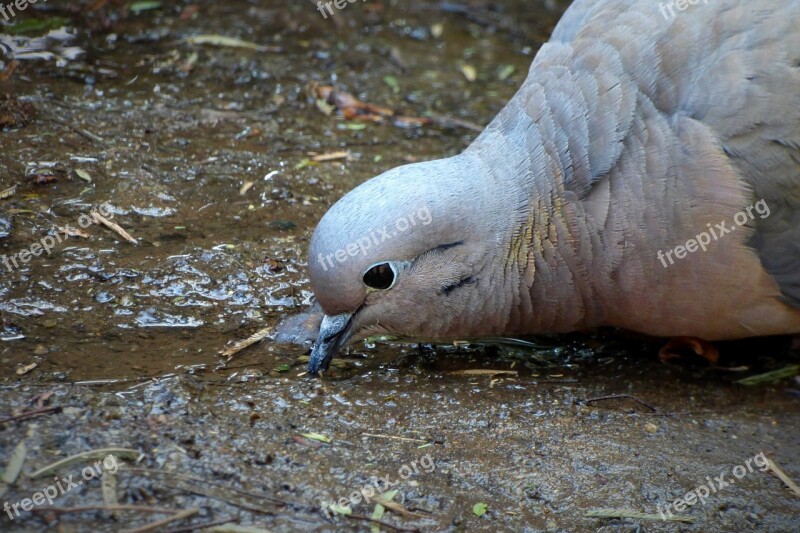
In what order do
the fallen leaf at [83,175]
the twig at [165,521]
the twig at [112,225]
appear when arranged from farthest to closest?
the fallen leaf at [83,175], the twig at [112,225], the twig at [165,521]

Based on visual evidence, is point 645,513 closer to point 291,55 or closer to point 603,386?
point 603,386

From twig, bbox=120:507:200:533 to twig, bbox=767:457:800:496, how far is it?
265cm

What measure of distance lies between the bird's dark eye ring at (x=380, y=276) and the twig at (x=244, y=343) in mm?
683

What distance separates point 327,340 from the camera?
4.27 meters

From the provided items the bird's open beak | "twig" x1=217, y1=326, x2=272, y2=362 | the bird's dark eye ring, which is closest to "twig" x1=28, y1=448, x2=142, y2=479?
"twig" x1=217, y1=326, x2=272, y2=362

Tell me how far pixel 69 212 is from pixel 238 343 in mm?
1387

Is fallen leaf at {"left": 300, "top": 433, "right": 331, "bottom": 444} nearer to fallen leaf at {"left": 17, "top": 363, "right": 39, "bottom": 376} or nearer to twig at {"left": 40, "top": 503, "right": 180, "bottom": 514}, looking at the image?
twig at {"left": 40, "top": 503, "right": 180, "bottom": 514}

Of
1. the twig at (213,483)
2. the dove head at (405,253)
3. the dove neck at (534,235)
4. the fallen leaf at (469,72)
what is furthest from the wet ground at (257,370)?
the fallen leaf at (469,72)

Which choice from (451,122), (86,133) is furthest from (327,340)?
(451,122)

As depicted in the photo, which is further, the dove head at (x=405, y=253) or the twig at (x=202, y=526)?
the dove head at (x=405, y=253)

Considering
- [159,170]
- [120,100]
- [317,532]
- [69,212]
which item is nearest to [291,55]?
[120,100]

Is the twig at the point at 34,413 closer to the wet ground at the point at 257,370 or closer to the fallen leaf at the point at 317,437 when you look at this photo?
the wet ground at the point at 257,370

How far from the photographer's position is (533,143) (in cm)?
445

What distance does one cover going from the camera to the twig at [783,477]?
13.3ft
